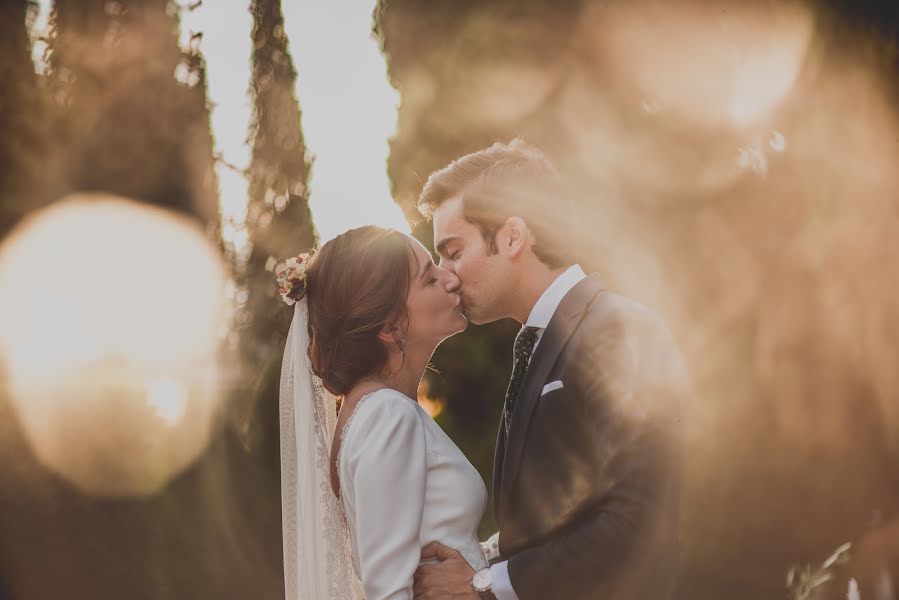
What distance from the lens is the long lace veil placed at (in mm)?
3695

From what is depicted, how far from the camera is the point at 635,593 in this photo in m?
3.05

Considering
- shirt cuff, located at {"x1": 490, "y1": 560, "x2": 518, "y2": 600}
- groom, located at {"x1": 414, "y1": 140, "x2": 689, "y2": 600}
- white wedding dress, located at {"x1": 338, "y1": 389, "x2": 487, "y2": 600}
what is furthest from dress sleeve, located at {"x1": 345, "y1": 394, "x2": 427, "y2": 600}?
shirt cuff, located at {"x1": 490, "y1": 560, "x2": 518, "y2": 600}

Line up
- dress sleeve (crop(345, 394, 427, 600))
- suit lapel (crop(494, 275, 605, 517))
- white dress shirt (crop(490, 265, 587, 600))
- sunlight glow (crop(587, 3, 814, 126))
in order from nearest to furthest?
dress sleeve (crop(345, 394, 427, 600))
suit lapel (crop(494, 275, 605, 517))
white dress shirt (crop(490, 265, 587, 600))
sunlight glow (crop(587, 3, 814, 126))

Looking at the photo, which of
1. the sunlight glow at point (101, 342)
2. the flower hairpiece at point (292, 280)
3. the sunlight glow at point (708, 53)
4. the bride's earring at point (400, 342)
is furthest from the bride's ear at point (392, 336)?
the sunlight glow at point (101, 342)

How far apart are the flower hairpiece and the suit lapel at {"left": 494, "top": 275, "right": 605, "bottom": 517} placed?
1089mm

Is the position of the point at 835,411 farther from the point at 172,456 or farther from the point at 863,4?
the point at 172,456

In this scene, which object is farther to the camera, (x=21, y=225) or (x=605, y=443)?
(x=21, y=225)

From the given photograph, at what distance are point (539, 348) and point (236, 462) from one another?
10.1m

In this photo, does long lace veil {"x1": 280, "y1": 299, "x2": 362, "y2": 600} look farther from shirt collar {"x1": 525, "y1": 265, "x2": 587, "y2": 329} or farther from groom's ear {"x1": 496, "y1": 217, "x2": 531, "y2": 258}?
shirt collar {"x1": 525, "y1": 265, "x2": 587, "y2": 329}

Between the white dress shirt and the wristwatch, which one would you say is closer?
the wristwatch

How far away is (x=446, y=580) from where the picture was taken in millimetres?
3105

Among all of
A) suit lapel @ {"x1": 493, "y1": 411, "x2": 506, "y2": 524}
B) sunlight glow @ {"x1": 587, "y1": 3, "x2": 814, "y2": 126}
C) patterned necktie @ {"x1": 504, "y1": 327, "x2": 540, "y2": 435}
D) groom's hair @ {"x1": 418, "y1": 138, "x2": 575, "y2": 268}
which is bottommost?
suit lapel @ {"x1": 493, "y1": 411, "x2": 506, "y2": 524}

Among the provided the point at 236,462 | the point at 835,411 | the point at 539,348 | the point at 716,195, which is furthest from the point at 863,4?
the point at 236,462

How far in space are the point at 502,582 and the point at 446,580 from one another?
0.22 metres
